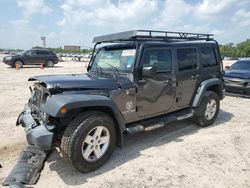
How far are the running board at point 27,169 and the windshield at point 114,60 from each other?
77.1 inches

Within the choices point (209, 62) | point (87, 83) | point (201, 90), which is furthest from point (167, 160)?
point (209, 62)

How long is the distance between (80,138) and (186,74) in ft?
9.59

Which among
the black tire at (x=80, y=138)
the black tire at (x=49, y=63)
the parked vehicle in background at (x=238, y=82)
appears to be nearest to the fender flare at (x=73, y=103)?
the black tire at (x=80, y=138)

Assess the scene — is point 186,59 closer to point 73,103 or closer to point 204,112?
point 204,112

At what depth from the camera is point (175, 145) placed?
16.0ft

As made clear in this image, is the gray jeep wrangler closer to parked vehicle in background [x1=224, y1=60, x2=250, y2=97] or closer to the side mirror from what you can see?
the side mirror

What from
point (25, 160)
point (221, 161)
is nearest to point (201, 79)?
point (221, 161)

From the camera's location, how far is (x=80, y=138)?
11.8 ft

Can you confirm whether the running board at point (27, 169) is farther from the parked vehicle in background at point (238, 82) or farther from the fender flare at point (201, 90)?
the parked vehicle in background at point (238, 82)

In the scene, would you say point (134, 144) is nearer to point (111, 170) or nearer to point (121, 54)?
point (111, 170)

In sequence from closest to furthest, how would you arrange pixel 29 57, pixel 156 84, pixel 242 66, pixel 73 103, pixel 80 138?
pixel 73 103 → pixel 80 138 → pixel 156 84 → pixel 242 66 → pixel 29 57

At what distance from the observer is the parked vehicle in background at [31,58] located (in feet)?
71.7

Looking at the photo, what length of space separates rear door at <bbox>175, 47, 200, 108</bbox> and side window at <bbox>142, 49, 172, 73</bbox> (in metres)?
0.25

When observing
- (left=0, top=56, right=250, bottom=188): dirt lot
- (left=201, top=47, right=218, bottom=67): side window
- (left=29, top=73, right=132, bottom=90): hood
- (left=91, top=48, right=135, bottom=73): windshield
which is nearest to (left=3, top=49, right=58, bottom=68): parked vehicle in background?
(left=0, top=56, right=250, bottom=188): dirt lot
